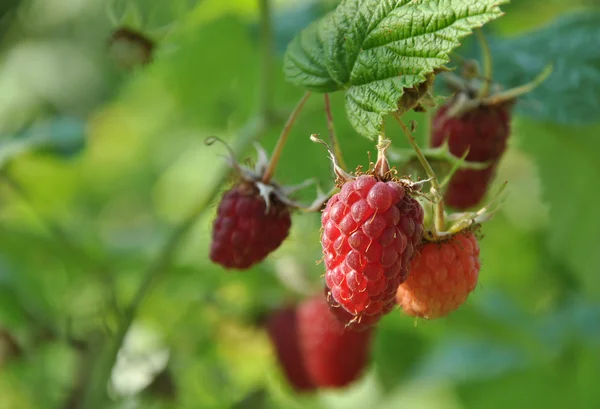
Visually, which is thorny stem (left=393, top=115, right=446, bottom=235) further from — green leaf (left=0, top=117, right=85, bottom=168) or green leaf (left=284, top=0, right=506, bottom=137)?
green leaf (left=0, top=117, right=85, bottom=168)

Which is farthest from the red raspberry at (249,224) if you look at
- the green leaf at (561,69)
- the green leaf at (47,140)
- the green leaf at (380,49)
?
the green leaf at (47,140)

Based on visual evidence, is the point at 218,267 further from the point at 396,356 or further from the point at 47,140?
the point at 396,356

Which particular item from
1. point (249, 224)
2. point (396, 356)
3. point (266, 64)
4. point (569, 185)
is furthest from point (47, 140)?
point (396, 356)

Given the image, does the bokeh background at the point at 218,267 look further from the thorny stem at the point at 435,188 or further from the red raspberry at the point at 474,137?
the thorny stem at the point at 435,188

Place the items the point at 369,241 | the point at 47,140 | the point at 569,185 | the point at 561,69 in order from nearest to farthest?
the point at 369,241, the point at 561,69, the point at 47,140, the point at 569,185

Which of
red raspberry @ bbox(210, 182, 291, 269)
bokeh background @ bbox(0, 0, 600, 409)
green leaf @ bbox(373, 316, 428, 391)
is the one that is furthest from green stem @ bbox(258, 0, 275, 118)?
green leaf @ bbox(373, 316, 428, 391)

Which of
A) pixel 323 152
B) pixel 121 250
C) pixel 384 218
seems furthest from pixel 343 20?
pixel 121 250
